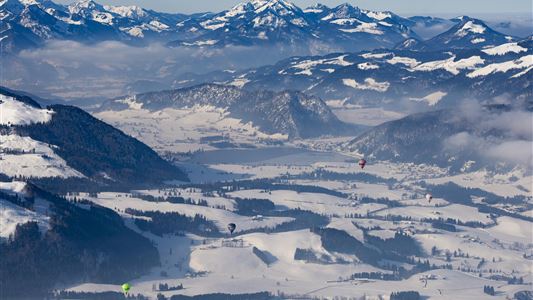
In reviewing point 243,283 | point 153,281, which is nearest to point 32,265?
point 153,281

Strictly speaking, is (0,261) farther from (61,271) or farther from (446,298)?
(446,298)

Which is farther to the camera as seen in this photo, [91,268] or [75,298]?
[91,268]

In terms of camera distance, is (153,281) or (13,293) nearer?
(13,293)

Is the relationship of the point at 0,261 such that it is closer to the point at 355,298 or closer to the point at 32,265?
the point at 32,265

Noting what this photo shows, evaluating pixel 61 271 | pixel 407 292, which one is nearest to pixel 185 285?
pixel 61 271

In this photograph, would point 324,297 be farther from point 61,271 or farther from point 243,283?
point 61,271

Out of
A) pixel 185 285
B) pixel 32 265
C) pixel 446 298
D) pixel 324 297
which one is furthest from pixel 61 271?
pixel 446 298

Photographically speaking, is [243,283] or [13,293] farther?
[243,283]
